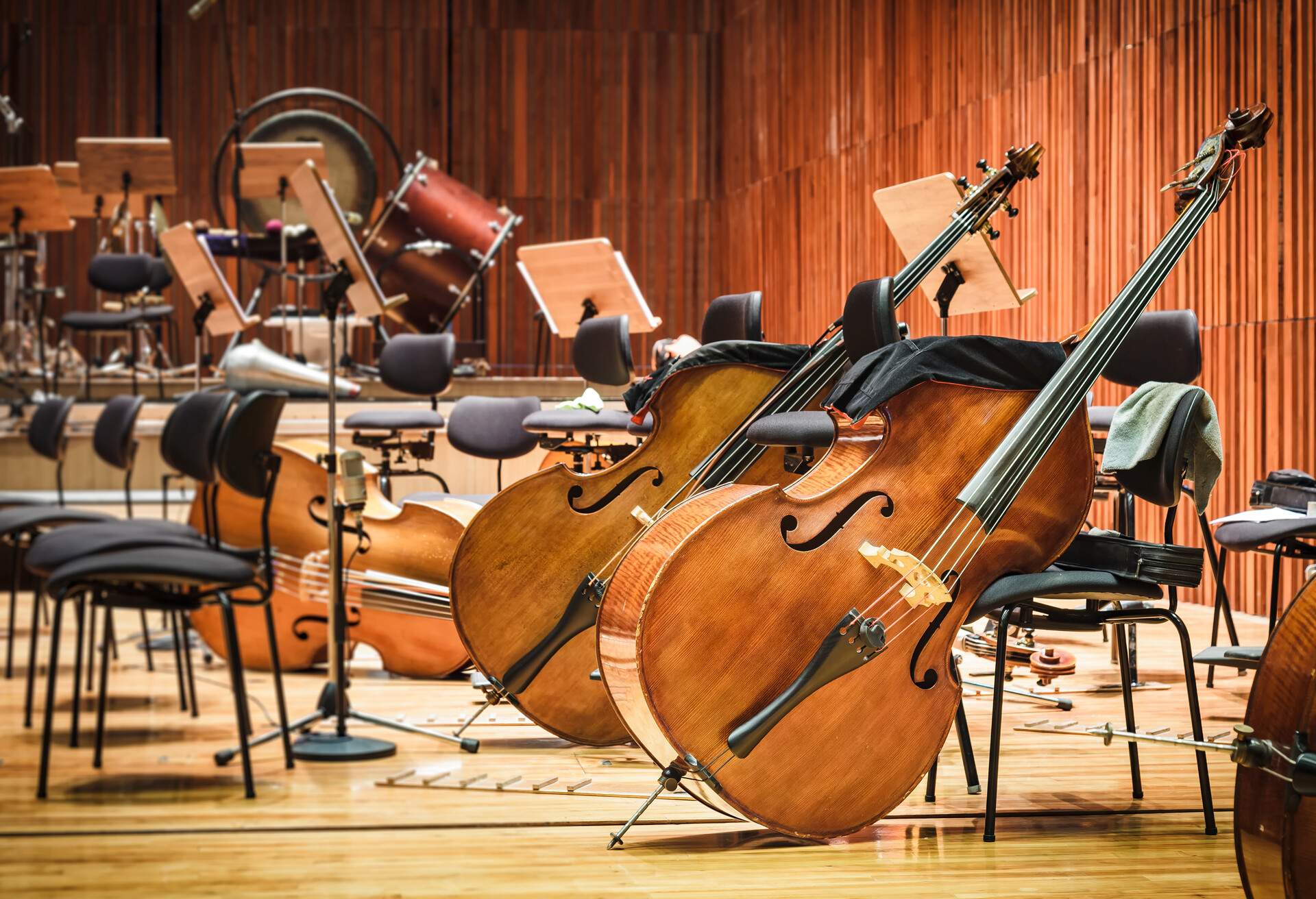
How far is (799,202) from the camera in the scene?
9.04 m

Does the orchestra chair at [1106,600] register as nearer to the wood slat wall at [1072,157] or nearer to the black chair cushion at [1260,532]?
the black chair cushion at [1260,532]

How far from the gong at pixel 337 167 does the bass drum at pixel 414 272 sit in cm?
70

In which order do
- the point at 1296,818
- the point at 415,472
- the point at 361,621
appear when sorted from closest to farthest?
the point at 1296,818 < the point at 361,621 < the point at 415,472

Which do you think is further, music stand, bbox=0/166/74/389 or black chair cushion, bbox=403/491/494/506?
music stand, bbox=0/166/74/389

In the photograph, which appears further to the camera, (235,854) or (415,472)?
(415,472)

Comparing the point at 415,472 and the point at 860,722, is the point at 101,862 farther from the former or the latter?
the point at 415,472

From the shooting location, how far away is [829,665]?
226cm

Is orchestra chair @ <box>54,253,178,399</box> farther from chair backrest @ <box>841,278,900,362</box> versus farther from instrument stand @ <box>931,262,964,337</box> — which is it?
chair backrest @ <box>841,278,900,362</box>

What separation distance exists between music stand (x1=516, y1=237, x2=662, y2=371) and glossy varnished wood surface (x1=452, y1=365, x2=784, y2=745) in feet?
8.76

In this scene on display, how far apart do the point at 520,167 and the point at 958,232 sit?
786cm

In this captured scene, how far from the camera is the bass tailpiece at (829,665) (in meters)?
2.25

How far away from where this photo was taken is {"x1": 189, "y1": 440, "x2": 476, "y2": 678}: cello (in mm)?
3986

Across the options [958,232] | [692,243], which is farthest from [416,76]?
[958,232]

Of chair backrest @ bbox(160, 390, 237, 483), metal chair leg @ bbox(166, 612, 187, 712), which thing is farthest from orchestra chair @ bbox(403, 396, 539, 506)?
chair backrest @ bbox(160, 390, 237, 483)
